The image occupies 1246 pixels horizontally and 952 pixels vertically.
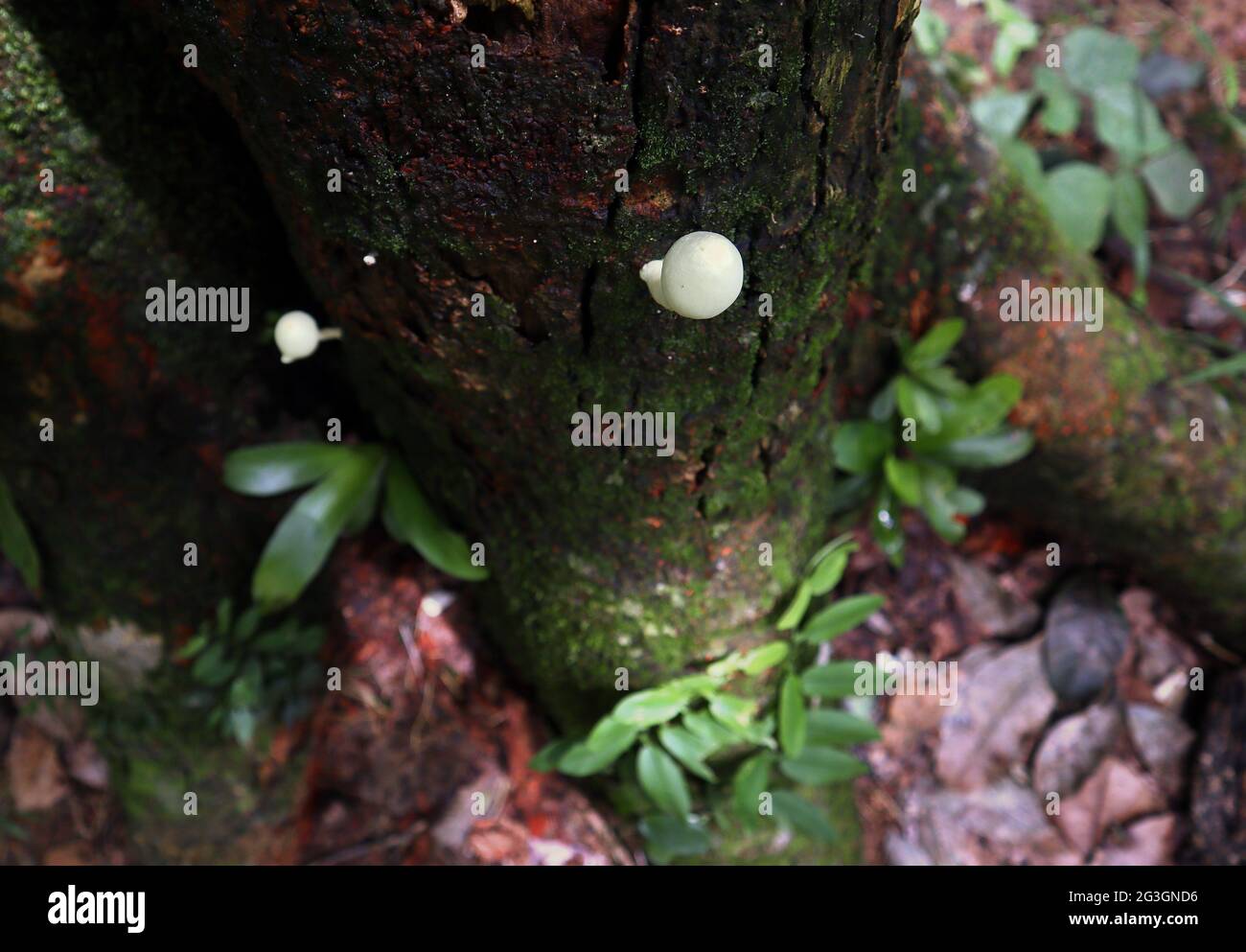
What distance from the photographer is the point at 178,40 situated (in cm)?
117

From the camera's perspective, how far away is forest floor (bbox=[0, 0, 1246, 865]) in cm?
231

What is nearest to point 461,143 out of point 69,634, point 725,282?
point 725,282

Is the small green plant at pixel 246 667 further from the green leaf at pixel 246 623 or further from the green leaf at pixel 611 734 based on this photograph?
the green leaf at pixel 611 734

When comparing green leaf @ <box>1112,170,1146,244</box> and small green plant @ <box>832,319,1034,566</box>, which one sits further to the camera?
green leaf @ <box>1112,170,1146,244</box>

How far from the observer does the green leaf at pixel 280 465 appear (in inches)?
72.4

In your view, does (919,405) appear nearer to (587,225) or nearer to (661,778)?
(661,778)

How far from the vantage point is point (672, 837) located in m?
2.11

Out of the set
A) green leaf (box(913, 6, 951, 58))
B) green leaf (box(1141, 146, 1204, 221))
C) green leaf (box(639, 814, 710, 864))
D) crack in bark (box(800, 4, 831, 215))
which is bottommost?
green leaf (box(639, 814, 710, 864))

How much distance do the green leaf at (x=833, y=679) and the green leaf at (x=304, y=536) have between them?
1.07 m

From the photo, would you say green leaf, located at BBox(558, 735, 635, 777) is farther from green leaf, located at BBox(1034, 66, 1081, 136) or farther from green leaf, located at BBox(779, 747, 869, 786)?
green leaf, located at BBox(1034, 66, 1081, 136)

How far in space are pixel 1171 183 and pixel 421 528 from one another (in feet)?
8.69

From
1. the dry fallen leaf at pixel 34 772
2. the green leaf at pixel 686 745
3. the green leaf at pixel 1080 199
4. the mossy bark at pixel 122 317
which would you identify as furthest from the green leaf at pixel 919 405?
the dry fallen leaf at pixel 34 772

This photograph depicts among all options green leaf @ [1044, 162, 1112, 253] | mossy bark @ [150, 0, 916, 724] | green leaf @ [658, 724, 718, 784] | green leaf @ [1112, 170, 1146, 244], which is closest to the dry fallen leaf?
mossy bark @ [150, 0, 916, 724]

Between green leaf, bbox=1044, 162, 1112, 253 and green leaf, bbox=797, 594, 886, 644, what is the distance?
1.48m
